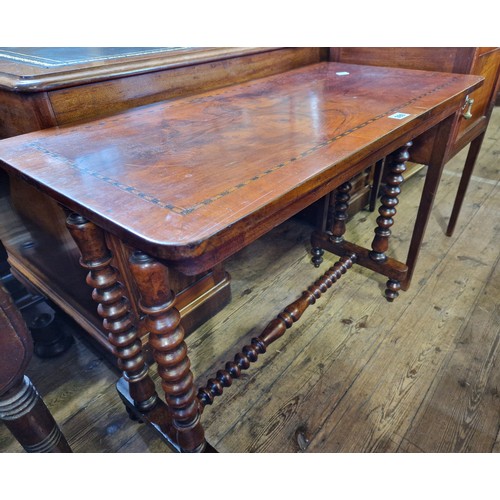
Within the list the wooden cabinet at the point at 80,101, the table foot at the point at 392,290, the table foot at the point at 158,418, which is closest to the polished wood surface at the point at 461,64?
the wooden cabinet at the point at 80,101

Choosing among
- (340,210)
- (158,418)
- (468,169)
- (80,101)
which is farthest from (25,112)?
(468,169)

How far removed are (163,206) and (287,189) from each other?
23cm

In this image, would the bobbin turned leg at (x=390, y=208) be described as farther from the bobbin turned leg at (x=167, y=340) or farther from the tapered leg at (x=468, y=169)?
Result: the bobbin turned leg at (x=167, y=340)

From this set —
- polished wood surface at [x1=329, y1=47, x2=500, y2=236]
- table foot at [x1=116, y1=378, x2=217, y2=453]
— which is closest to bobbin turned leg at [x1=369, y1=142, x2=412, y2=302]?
polished wood surface at [x1=329, y1=47, x2=500, y2=236]

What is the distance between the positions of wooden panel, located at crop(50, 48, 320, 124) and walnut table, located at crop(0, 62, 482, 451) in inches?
3.4

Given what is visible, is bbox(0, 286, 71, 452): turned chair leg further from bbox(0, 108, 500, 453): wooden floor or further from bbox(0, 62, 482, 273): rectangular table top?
bbox(0, 108, 500, 453): wooden floor

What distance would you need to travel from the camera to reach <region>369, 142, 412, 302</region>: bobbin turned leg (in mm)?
1507

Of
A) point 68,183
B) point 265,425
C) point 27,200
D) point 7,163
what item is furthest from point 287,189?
point 27,200

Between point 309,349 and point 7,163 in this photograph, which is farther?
point 309,349

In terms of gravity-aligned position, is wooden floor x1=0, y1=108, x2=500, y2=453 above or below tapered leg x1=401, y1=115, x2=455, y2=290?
below

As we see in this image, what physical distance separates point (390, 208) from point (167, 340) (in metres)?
1.19

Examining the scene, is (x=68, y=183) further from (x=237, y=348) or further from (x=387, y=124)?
(x=237, y=348)

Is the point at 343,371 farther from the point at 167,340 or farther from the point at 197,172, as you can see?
the point at 197,172

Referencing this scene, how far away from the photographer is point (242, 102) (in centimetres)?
131
